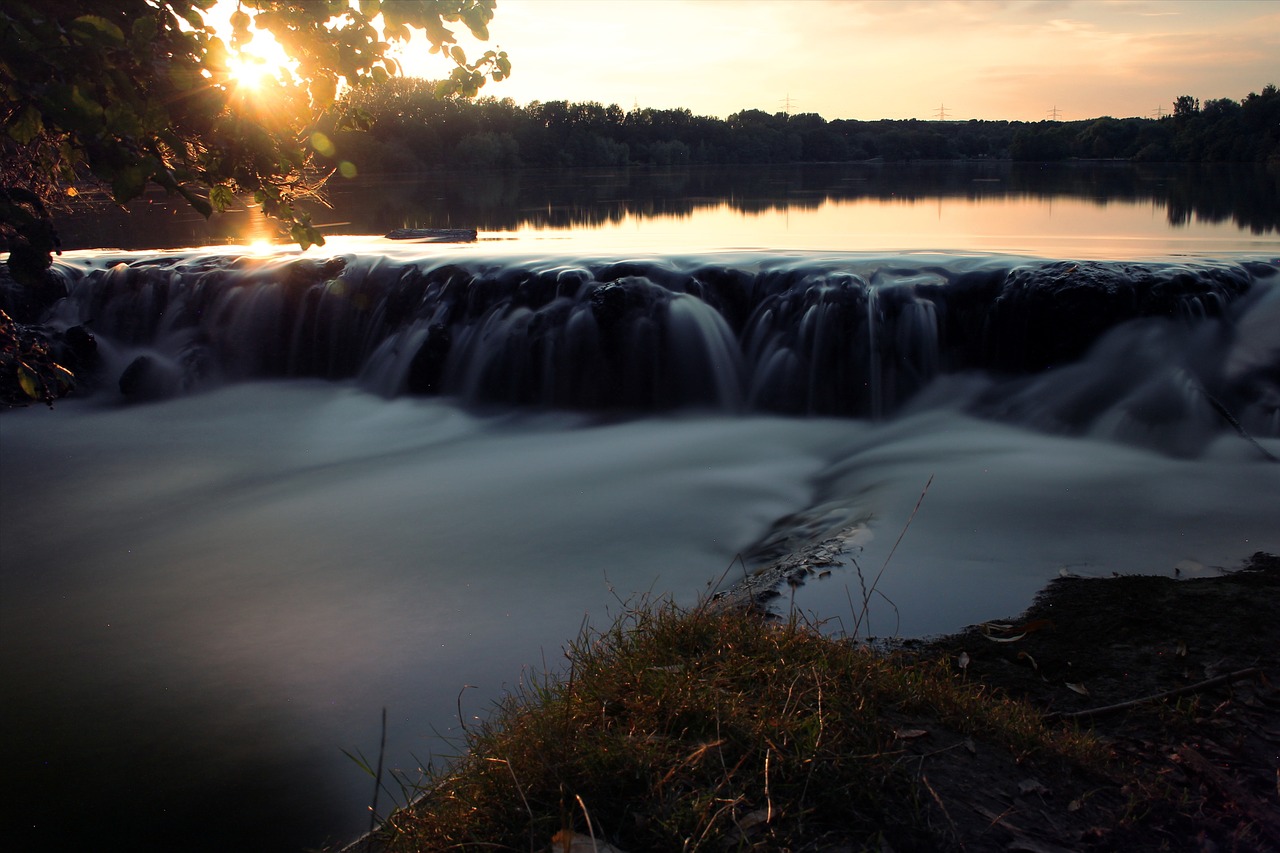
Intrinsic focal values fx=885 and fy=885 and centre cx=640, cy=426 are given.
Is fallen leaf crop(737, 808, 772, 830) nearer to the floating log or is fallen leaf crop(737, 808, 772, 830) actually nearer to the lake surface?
the lake surface

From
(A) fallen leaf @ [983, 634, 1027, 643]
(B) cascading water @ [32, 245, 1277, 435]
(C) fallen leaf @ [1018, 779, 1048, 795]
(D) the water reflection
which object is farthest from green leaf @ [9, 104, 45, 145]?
(D) the water reflection

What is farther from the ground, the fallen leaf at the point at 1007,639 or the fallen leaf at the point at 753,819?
the fallen leaf at the point at 753,819

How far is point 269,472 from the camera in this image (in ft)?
35.1

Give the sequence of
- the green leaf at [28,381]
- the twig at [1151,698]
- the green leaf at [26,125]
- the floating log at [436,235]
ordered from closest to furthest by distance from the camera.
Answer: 1. the green leaf at [28,381]
2. the green leaf at [26,125]
3. the twig at [1151,698]
4. the floating log at [436,235]

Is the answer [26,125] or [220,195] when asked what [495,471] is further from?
Answer: [26,125]

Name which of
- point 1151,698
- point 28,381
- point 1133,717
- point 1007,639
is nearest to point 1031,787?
point 1133,717

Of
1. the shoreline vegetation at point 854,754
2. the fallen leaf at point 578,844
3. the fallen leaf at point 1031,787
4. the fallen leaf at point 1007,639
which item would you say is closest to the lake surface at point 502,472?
the fallen leaf at point 1007,639

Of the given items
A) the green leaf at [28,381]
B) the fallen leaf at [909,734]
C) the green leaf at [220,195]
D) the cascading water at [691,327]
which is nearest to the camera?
the green leaf at [28,381]

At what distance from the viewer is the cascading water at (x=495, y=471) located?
556 cm

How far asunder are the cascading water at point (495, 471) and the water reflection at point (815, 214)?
18.2ft

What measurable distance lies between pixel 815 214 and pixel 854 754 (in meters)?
30.4

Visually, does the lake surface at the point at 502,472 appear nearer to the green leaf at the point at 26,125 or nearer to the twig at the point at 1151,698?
the twig at the point at 1151,698

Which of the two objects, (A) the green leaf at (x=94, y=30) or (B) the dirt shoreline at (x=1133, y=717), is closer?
(A) the green leaf at (x=94, y=30)

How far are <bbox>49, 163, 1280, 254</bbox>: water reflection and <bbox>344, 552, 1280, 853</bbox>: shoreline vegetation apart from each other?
16467 mm
